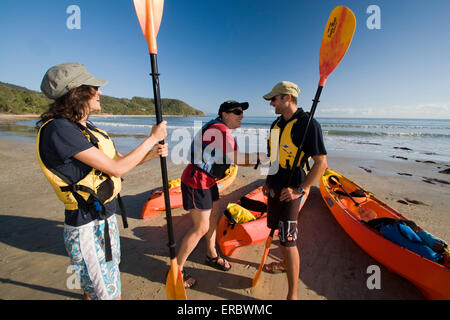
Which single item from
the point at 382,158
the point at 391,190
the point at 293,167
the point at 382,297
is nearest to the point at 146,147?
the point at 293,167

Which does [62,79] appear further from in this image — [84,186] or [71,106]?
[84,186]

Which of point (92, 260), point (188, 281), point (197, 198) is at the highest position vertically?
point (197, 198)

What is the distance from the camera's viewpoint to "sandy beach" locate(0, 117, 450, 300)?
2711 mm

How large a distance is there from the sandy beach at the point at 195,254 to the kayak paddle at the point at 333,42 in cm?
181

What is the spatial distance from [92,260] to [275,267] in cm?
261

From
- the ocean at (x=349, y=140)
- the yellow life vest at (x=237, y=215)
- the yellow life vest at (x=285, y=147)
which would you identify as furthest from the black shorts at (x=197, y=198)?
the ocean at (x=349, y=140)

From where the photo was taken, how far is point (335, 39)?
2.52 meters

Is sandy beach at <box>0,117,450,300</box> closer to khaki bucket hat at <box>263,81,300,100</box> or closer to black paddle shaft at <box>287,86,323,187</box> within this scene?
black paddle shaft at <box>287,86,323,187</box>

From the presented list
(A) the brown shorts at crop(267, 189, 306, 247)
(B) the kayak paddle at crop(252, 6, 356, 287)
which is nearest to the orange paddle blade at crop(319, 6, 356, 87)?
(B) the kayak paddle at crop(252, 6, 356, 287)

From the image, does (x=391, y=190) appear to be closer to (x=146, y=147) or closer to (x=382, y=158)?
(x=382, y=158)

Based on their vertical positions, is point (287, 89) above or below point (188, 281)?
above

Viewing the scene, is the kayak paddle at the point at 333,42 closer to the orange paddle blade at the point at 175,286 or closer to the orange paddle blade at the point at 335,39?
the orange paddle blade at the point at 335,39

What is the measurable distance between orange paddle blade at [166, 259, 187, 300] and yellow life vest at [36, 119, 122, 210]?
123cm

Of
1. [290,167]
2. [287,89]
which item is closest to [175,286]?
[290,167]
